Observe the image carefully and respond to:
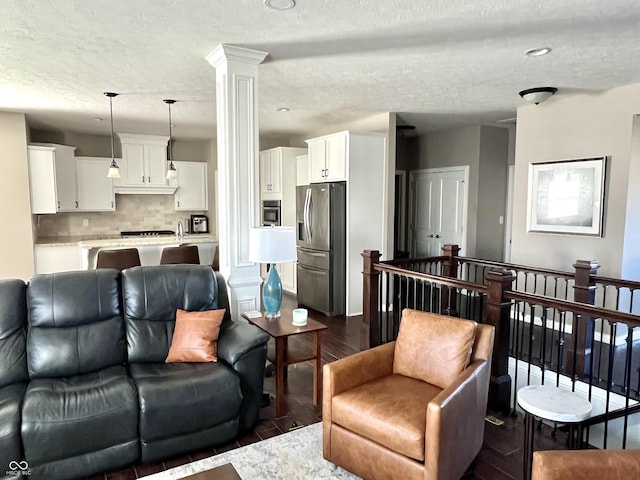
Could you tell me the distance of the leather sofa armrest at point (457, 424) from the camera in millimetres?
1878

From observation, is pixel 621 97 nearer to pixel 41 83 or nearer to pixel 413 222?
pixel 413 222

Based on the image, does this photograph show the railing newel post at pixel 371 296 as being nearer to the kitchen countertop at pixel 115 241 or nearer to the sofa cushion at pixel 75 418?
the sofa cushion at pixel 75 418

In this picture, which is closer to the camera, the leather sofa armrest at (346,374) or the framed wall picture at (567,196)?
the leather sofa armrest at (346,374)

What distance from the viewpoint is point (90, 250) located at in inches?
208

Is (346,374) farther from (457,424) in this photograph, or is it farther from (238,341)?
(238,341)

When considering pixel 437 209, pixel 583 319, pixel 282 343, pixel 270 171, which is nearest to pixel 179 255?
pixel 270 171

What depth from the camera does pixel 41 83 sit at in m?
4.01

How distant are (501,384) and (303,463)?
158 cm

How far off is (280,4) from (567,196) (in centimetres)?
382

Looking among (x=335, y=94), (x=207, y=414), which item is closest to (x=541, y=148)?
(x=335, y=94)

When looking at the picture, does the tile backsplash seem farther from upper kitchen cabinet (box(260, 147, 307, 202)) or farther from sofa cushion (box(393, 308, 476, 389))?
sofa cushion (box(393, 308, 476, 389))

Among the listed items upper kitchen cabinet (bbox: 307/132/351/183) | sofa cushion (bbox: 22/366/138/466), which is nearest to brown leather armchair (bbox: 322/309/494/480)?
sofa cushion (bbox: 22/366/138/466)

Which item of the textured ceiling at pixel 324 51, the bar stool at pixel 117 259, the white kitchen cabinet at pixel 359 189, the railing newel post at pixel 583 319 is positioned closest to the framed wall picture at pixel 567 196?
the textured ceiling at pixel 324 51

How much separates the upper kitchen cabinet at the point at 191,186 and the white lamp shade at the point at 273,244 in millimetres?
4975
